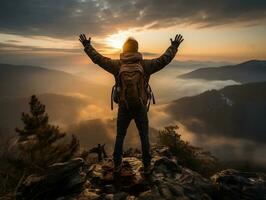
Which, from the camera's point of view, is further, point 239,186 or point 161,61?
point 239,186

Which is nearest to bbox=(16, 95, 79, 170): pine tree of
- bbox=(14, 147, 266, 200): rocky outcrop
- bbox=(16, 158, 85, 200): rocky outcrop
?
bbox=(14, 147, 266, 200): rocky outcrop

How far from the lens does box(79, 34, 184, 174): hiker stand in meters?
7.98

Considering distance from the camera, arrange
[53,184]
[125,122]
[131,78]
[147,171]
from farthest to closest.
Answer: [147,171]
[125,122]
[53,184]
[131,78]

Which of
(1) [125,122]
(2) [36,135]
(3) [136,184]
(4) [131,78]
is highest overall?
(4) [131,78]

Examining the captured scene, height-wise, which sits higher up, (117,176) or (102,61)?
(102,61)

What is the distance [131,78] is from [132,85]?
0.18 meters

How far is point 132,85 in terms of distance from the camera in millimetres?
7953

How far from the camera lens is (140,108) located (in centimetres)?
823

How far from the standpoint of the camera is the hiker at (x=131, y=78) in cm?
798

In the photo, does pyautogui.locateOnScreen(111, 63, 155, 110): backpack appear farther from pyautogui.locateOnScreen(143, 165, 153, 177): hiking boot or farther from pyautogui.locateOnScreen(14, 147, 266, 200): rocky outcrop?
pyautogui.locateOnScreen(14, 147, 266, 200): rocky outcrop

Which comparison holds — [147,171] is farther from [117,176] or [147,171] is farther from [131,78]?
[131,78]

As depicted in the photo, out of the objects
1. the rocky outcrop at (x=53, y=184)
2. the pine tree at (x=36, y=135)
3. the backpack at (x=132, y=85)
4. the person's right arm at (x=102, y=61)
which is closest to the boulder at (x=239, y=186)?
the backpack at (x=132, y=85)

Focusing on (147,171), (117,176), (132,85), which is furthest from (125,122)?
(147,171)

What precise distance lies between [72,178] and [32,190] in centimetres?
108
